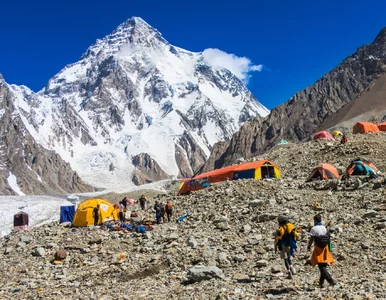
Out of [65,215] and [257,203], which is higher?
[65,215]

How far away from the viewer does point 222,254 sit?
558 inches

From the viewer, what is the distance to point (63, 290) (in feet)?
44.1

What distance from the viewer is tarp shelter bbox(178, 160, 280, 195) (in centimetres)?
3331

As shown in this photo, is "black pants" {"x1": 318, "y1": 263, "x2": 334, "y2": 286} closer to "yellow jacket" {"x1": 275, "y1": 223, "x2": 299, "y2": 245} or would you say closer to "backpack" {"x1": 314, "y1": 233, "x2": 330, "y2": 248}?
"backpack" {"x1": 314, "y1": 233, "x2": 330, "y2": 248}

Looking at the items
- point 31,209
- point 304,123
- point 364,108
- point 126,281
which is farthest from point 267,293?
point 304,123

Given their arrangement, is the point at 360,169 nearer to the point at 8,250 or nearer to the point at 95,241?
the point at 95,241

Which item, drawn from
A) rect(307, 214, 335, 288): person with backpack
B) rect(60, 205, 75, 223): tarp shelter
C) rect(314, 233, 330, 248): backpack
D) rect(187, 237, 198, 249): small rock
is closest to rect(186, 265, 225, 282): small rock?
rect(307, 214, 335, 288): person with backpack

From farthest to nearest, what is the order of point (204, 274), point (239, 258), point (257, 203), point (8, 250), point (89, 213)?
point (89, 213), point (8, 250), point (257, 203), point (239, 258), point (204, 274)

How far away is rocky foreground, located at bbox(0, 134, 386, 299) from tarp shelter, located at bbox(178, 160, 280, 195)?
6431 mm

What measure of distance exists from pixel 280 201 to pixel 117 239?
838 centimetres

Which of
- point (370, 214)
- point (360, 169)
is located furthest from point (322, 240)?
point (360, 169)

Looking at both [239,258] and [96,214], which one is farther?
[96,214]

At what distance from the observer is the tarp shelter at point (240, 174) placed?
33.3 m

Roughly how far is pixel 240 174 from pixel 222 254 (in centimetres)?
2044
